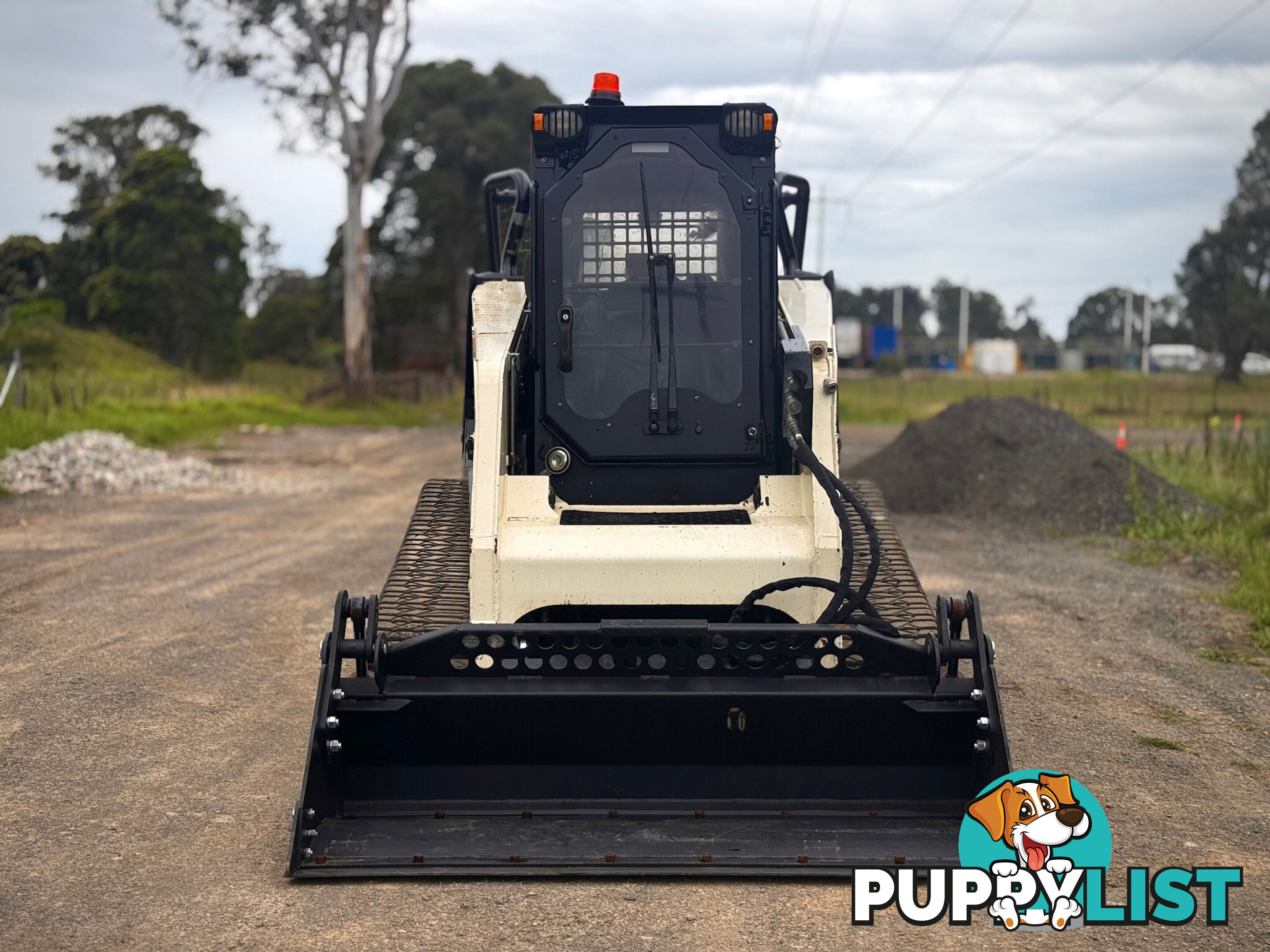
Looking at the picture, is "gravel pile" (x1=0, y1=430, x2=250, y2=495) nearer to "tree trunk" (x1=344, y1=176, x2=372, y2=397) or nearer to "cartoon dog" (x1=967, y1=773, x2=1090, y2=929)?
"cartoon dog" (x1=967, y1=773, x2=1090, y2=929)

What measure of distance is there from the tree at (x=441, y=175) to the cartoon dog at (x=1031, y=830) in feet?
140

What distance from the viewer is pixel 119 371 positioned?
32344mm

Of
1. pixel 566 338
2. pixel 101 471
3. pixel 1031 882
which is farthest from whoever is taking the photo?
pixel 101 471

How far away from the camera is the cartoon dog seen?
14.5ft

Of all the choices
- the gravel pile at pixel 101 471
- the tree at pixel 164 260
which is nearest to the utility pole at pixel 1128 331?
the tree at pixel 164 260

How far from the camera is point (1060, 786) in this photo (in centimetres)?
527

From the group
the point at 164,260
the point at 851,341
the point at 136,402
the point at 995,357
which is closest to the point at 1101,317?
the point at 995,357

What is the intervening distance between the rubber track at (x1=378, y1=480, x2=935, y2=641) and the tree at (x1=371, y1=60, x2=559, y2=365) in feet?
133

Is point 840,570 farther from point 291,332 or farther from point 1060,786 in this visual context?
point 291,332

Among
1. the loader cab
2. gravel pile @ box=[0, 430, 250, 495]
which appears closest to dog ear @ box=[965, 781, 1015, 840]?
the loader cab

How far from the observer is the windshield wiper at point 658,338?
5621mm

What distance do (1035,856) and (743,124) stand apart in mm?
3171

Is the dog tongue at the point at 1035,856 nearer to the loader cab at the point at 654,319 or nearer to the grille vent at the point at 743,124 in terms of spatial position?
the loader cab at the point at 654,319

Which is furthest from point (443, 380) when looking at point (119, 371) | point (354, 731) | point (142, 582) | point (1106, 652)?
point (354, 731)
